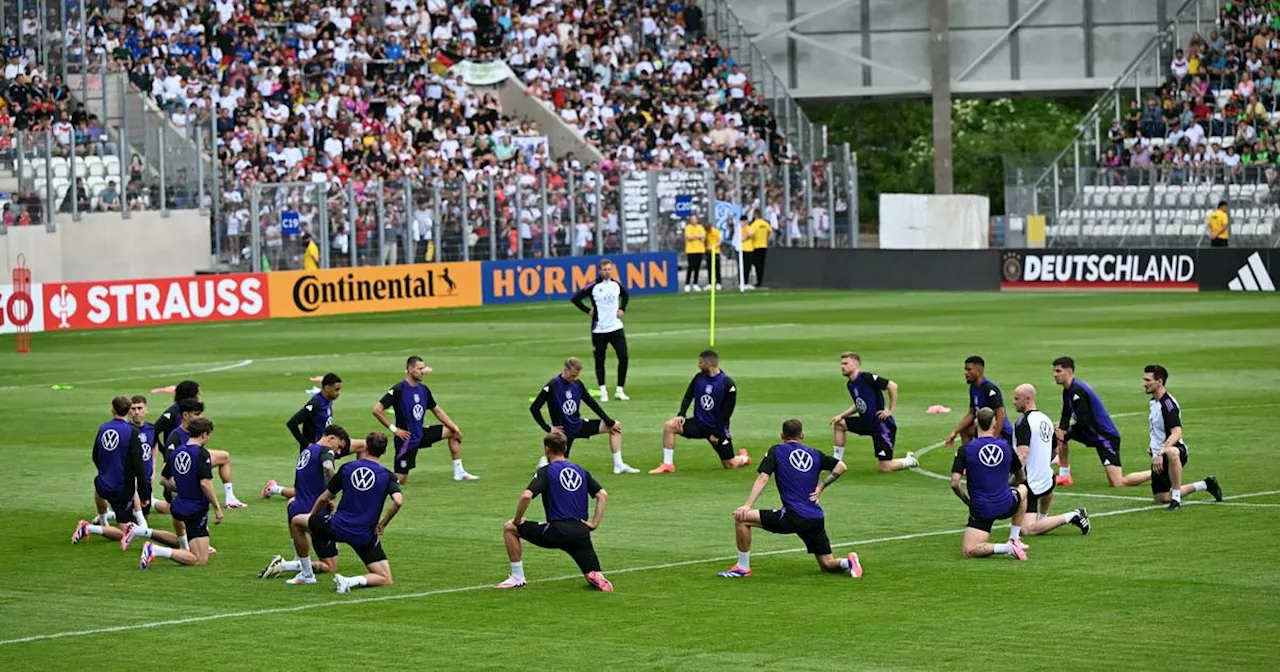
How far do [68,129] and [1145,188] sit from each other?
29583 mm

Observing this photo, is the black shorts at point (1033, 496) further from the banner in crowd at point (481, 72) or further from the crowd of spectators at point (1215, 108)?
the banner in crowd at point (481, 72)

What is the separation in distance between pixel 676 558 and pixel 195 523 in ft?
14.1

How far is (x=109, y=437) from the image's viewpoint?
20.1 metres

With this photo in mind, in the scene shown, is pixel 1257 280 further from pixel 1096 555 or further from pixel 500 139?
pixel 1096 555

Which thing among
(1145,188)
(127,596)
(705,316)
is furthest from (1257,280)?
(127,596)

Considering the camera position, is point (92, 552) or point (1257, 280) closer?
point (92, 552)

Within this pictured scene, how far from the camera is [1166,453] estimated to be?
20734mm

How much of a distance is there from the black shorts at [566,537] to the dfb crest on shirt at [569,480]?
0.28 metres

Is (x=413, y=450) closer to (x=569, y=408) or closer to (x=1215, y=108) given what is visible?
(x=569, y=408)

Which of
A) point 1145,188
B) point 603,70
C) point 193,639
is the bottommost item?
point 193,639

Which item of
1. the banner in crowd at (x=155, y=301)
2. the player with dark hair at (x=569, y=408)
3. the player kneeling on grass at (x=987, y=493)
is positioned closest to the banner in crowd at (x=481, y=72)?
the banner in crowd at (x=155, y=301)

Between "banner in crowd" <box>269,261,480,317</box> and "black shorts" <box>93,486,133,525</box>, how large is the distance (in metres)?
32.6

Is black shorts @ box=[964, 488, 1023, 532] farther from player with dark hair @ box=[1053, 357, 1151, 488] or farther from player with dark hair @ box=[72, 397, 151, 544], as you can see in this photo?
player with dark hair @ box=[72, 397, 151, 544]

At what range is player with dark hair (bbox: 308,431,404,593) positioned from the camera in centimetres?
1689
